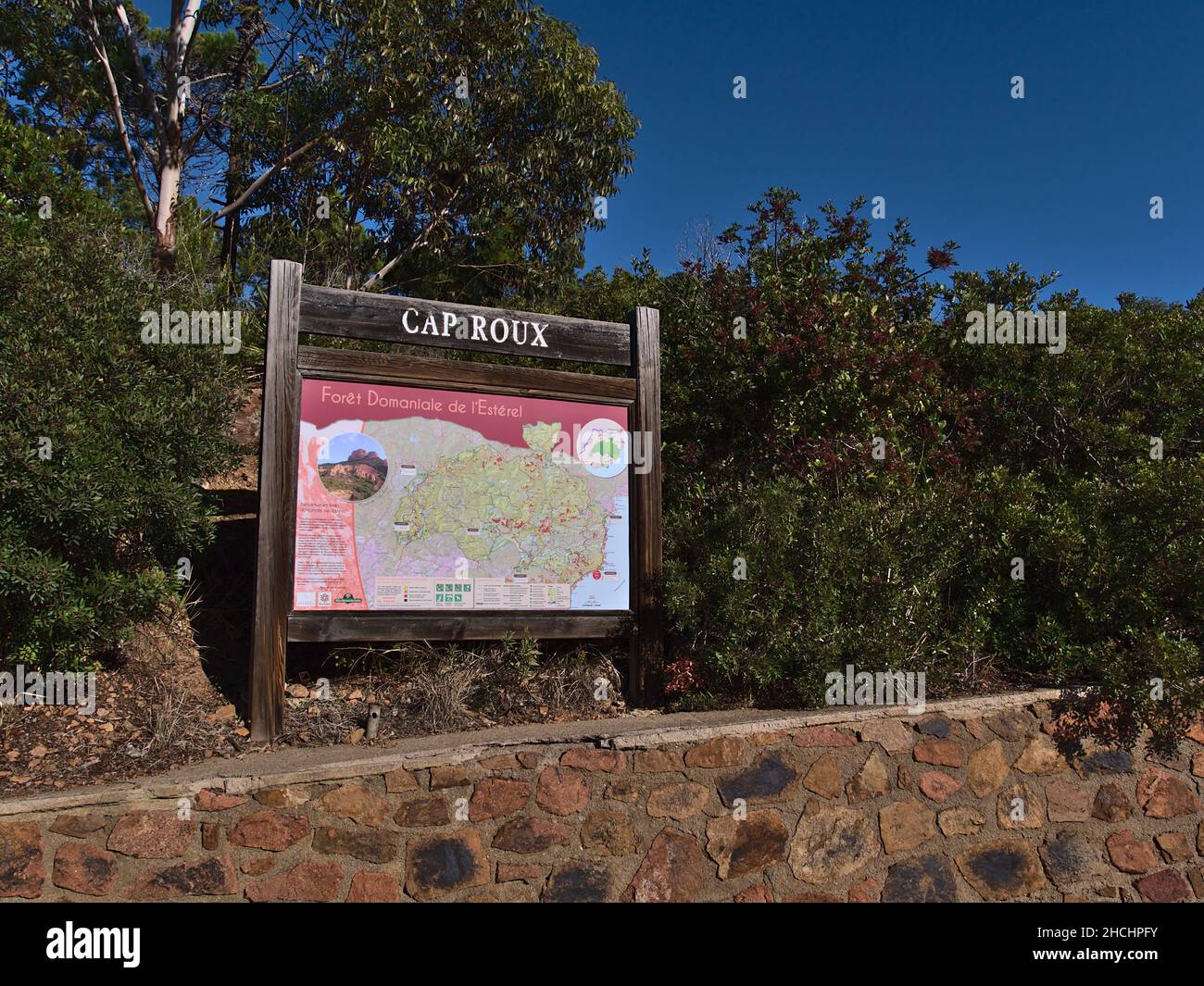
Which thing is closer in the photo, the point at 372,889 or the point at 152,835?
the point at 152,835

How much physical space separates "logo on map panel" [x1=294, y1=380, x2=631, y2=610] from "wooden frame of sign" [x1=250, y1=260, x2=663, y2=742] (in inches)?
2.4

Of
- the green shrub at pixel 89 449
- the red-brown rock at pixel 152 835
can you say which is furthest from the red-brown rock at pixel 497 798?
the green shrub at pixel 89 449

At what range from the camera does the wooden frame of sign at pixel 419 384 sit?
4.64 meters

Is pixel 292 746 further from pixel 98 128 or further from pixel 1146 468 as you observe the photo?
pixel 98 128

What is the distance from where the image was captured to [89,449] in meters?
4.31

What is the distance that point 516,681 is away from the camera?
5.19m

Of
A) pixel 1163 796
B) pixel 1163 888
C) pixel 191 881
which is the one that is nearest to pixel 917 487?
pixel 1163 796

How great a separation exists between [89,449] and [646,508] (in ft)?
9.45

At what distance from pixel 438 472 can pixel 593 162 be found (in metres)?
10.3

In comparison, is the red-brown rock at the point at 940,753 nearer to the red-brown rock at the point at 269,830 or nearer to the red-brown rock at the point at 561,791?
the red-brown rock at the point at 561,791

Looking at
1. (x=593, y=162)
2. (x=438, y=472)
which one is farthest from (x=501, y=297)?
(x=438, y=472)

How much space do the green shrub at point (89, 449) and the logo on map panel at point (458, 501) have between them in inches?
25.0

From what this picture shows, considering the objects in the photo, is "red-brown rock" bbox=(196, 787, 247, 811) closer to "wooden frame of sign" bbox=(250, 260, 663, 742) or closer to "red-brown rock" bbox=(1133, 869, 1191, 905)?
"wooden frame of sign" bbox=(250, 260, 663, 742)

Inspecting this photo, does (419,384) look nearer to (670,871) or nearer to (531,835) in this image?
(531,835)
